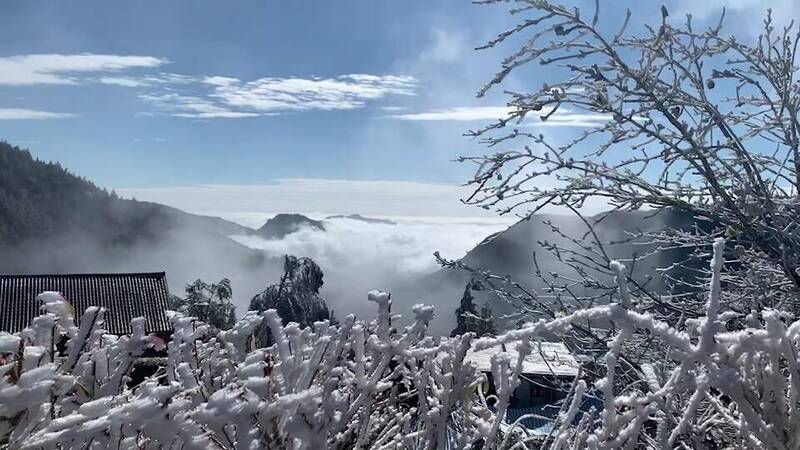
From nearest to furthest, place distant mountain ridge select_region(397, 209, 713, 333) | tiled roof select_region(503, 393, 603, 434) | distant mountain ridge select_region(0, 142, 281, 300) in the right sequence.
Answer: tiled roof select_region(503, 393, 603, 434)
distant mountain ridge select_region(397, 209, 713, 333)
distant mountain ridge select_region(0, 142, 281, 300)

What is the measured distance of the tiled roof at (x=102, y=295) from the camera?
24797mm

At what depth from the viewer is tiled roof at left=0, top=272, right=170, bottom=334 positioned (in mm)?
24797

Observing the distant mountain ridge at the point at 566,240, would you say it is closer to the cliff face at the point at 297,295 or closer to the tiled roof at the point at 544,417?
the tiled roof at the point at 544,417

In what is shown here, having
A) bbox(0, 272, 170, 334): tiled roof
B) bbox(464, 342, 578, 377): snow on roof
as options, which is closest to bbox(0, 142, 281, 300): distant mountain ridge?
bbox(0, 272, 170, 334): tiled roof

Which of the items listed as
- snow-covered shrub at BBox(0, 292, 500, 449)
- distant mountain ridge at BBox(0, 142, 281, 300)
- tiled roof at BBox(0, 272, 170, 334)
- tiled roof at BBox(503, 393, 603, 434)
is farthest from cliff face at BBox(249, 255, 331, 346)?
distant mountain ridge at BBox(0, 142, 281, 300)

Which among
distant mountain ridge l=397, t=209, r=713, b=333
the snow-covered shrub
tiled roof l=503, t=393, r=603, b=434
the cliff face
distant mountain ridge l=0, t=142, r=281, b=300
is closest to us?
the snow-covered shrub

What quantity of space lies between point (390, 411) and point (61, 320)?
3.14 feet

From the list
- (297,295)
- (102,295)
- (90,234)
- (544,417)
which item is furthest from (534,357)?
(90,234)

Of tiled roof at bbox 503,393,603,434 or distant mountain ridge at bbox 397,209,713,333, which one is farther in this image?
distant mountain ridge at bbox 397,209,713,333

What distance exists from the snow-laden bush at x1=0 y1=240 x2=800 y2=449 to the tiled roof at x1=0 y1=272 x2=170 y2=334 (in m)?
23.9

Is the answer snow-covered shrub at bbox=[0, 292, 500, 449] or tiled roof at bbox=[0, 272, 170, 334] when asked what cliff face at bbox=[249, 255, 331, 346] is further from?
snow-covered shrub at bbox=[0, 292, 500, 449]

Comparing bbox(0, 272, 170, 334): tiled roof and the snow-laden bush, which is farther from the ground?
the snow-laden bush

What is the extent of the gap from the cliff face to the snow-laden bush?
64.6ft

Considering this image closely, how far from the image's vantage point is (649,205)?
3355 millimetres
